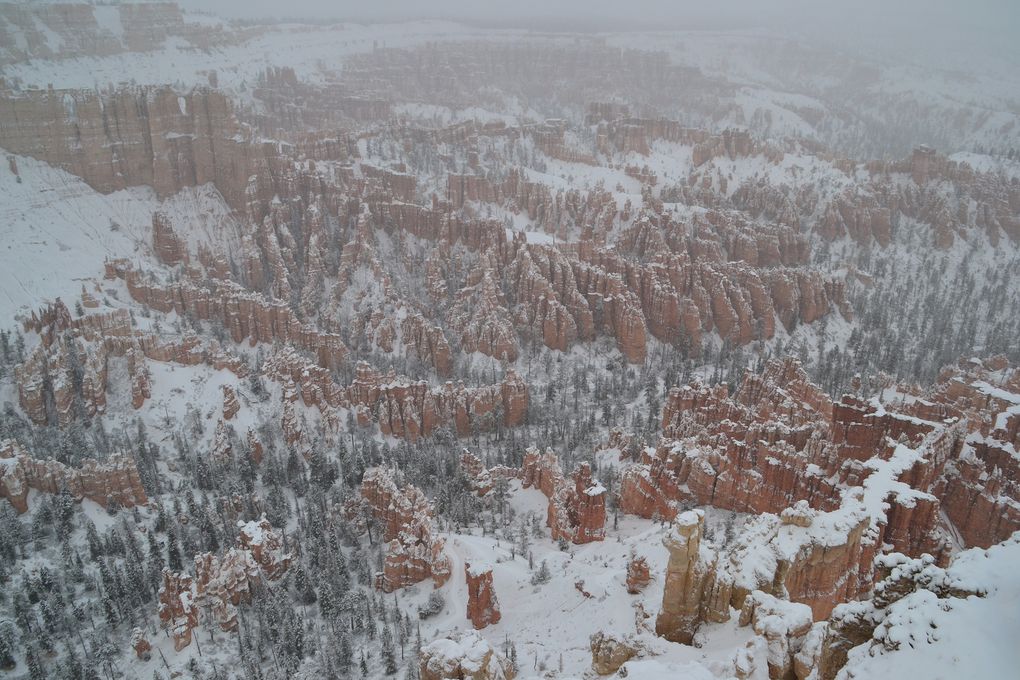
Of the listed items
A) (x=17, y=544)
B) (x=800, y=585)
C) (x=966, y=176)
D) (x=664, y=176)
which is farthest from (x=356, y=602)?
(x=966, y=176)

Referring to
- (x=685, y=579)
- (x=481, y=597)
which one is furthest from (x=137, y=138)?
(x=685, y=579)

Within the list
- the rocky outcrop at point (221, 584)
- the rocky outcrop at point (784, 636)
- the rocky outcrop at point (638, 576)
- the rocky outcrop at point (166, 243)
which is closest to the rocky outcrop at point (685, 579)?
the rocky outcrop at point (784, 636)

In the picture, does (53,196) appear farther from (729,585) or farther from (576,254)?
(729,585)

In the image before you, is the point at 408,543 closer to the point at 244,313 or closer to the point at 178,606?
the point at 178,606

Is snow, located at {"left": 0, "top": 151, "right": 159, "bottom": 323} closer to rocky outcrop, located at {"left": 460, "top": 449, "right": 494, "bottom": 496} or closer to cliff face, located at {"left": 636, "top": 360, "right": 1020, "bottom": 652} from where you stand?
rocky outcrop, located at {"left": 460, "top": 449, "right": 494, "bottom": 496}

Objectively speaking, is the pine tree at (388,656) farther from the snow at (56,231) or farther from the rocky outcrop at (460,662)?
the snow at (56,231)

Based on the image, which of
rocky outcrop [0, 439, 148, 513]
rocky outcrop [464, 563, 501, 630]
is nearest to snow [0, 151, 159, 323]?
rocky outcrop [0, 439, 148, 513]
